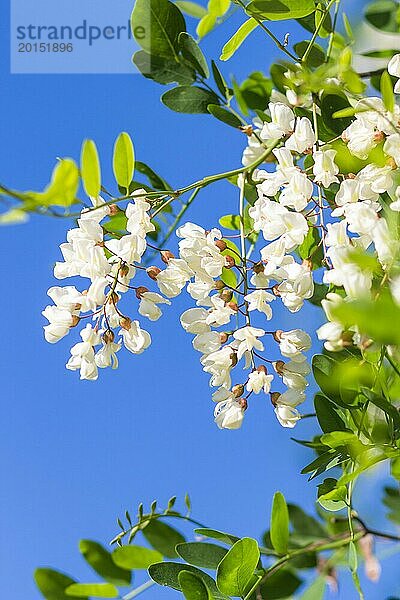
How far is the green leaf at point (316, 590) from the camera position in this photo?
17.6 inches

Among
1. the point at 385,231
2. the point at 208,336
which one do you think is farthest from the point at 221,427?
the point at 385,231

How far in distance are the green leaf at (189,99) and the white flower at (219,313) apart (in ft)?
0.66

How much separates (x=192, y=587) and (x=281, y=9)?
0.33 m

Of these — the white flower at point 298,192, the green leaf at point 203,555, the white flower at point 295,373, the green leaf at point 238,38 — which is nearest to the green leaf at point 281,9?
the green leaf at point 238,38

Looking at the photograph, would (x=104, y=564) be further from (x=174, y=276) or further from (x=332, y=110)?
(x=332, y=110)

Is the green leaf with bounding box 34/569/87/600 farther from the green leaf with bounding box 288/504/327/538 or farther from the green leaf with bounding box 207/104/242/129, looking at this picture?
the green leaf with bounding box 207/104/242/129

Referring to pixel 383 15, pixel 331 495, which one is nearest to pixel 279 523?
pixel 331 495

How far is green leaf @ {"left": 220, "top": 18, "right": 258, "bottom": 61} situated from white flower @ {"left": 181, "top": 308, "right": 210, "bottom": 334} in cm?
16

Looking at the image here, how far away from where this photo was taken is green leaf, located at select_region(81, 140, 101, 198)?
12.0 inches

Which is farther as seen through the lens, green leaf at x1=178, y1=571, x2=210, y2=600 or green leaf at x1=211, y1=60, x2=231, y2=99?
green leaf at x1=211, y1=60, x2=231, y2=99

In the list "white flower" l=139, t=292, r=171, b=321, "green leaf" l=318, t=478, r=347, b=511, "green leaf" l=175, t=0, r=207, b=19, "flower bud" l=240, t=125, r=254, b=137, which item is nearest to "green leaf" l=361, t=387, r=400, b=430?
"green leaf" l=318, t=478, r=347, b=511

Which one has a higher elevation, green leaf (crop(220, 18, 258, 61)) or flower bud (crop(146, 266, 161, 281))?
green leaf (crop(220, 18, 258, 61))

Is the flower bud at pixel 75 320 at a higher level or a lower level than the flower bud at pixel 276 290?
lower

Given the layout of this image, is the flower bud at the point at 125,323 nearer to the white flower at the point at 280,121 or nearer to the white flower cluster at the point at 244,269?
the white flower cluster at the point at 244,269
